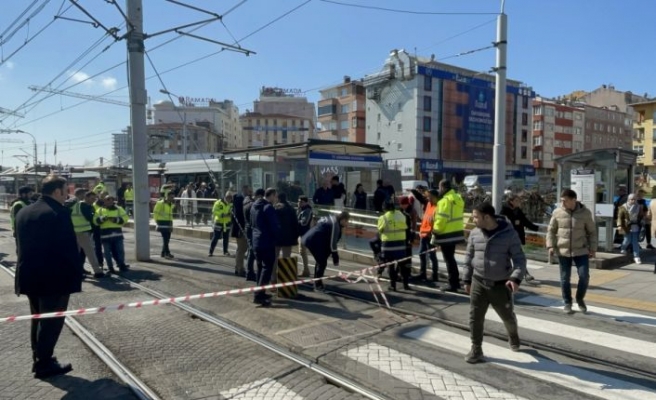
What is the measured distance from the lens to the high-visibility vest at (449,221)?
8578 mm

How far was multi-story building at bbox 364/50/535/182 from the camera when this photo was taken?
64250mm

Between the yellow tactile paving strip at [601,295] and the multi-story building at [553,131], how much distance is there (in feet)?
268

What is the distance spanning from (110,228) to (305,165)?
6552 millimetres

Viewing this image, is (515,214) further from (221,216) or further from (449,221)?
(221,216)

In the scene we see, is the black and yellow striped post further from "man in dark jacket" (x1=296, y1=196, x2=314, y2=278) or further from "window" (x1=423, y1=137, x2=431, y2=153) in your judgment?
"window" (x1=423, y1=137, x2=431, y2=153)

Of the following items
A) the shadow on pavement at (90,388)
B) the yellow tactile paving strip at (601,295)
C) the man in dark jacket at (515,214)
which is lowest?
the shadow on pavement at (90,388)

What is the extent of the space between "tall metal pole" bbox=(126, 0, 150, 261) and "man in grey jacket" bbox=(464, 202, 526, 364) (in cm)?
928

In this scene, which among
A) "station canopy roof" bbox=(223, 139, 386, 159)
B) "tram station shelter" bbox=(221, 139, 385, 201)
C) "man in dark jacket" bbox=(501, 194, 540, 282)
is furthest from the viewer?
"tram station shelter" bbox=(221, 139, 385, 201)

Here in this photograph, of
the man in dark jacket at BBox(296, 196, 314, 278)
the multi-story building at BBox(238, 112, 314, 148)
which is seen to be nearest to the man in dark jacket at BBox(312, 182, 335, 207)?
the man in dark jacket at BBox(296, 196, 314, 278)

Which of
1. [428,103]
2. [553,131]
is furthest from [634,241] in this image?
[553,131]

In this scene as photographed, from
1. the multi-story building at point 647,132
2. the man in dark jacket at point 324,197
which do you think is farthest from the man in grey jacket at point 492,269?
the multi-story building at point 647,132

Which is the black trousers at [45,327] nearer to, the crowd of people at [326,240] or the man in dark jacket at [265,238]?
the crowd of people at [326,240]

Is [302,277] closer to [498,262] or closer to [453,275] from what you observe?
[453,275]

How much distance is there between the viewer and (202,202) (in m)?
19.1
